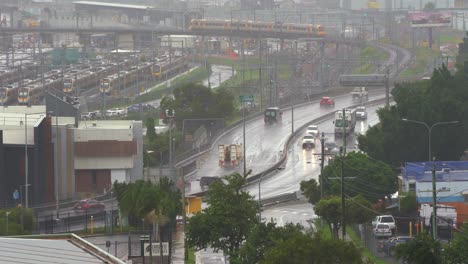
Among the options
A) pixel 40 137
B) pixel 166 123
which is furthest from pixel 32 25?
pixel 40 137

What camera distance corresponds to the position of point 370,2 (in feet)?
561

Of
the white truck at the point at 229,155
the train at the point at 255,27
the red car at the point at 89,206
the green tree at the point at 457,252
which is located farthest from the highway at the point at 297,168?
the train at the point at 255,27

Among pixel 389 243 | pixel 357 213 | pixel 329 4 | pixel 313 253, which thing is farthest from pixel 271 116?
pixel 329 4

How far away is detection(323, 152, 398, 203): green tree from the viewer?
45.6m

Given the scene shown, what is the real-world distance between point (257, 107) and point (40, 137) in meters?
30.8

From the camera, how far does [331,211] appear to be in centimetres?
3975

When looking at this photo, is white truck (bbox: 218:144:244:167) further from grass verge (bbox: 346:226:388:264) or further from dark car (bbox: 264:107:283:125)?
grass verge (bbox: 346:226:388:264)

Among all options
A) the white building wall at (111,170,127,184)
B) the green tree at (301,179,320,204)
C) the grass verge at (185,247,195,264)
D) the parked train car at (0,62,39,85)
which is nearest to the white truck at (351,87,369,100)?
the parked train car at (0,62,39,85)

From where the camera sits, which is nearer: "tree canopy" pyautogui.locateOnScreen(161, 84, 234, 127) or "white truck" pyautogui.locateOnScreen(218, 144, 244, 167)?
"white truck" pyautogui.locateOnScreen(218, 144, 244, 167)

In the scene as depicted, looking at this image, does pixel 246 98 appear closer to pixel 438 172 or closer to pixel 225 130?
pixel 225 130

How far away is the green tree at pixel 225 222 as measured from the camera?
113 ft

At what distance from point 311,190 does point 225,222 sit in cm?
1184

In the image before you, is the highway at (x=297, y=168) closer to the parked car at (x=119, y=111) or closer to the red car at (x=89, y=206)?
the red car at (x=89, y=206)

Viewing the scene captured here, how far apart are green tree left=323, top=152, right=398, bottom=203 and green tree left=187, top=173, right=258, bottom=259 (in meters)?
10.2
